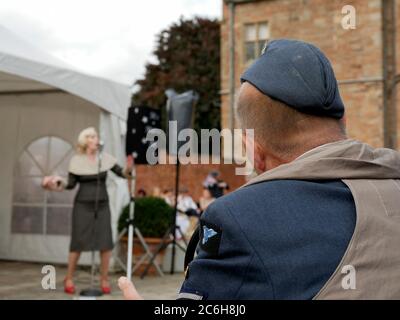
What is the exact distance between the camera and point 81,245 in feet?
20.7

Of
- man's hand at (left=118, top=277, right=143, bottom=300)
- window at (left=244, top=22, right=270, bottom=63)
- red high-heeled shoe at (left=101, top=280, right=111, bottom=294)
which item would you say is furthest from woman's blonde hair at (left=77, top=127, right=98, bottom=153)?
window at (left=244, top=22, right=270, bottom=63)

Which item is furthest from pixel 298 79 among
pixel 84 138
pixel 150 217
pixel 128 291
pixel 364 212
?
pixel 150 217

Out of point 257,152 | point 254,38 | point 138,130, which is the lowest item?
point 257,152

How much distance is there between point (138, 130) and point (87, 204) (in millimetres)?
1102

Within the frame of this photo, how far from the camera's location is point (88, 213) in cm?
633

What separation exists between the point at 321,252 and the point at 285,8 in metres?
18.7

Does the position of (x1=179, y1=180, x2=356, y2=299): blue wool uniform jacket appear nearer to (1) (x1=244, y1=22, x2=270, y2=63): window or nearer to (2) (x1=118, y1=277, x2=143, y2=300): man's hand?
(2) (x1=118, y1=277, x2=143, y2=300): man's hand

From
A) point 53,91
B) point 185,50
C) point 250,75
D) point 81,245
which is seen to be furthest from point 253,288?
point 185,50

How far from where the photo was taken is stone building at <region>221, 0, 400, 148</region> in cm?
1680

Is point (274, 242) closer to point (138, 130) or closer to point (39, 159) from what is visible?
point (138, 130)

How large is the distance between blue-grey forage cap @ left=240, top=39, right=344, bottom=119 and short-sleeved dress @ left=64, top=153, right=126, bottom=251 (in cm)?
526

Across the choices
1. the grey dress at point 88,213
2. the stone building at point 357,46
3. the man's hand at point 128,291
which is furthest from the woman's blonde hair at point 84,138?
the stone building at point 357,46

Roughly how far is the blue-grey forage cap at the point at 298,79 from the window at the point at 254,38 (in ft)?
59.6
